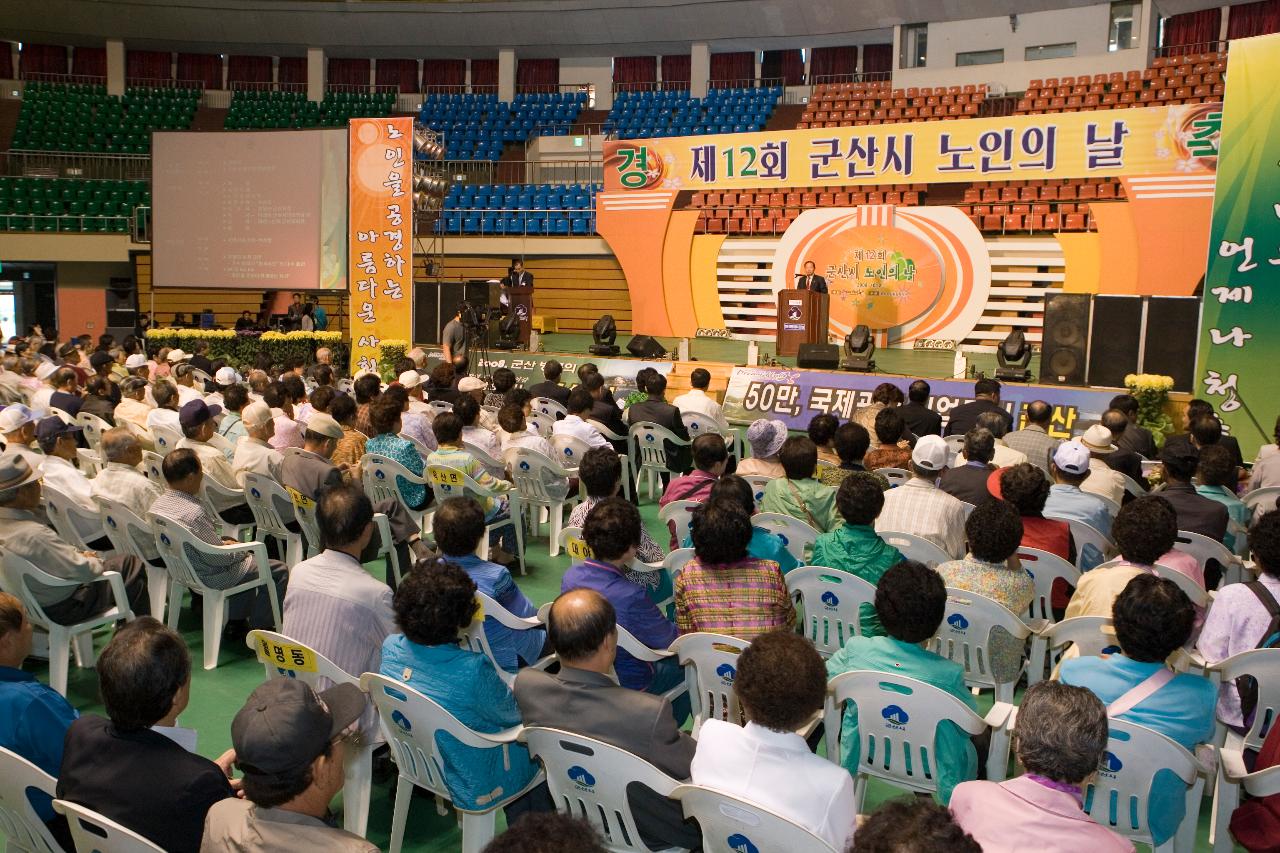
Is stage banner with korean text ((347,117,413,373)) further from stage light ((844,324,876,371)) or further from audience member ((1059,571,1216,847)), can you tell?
audience member ((1059,571,1216,847))

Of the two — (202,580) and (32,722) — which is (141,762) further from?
(202,580)

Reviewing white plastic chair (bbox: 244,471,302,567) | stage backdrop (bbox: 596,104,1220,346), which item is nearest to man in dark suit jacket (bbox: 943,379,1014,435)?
white plastic chair (bbox: 244,471,302,567)

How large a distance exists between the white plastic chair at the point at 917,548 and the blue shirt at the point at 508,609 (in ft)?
5.49

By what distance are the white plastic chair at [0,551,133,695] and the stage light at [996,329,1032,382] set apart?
28.3 feet

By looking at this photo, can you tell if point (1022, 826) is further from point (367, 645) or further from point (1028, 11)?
point (1028, 11)

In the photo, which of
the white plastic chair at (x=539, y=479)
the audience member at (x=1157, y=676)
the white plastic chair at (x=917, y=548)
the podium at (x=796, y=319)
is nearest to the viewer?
the audience member at (x=1157, y=676)

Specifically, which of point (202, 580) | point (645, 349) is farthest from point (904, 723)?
point (645, 349)

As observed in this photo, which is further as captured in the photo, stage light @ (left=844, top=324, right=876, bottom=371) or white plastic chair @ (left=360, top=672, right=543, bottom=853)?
stage light @ (left=844, top=324, right=876, bottom=371)

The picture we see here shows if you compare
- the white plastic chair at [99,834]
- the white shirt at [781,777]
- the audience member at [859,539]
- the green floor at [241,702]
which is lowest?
the green floor at [241,702]

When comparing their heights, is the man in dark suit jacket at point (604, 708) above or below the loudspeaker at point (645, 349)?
below

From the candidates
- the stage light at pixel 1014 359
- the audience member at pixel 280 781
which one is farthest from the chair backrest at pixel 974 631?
the stage light at pixel 1014 359

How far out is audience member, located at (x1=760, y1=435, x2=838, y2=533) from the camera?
498 cm

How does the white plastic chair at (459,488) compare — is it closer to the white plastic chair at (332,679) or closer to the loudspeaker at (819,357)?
the white plastic chair at (332,679)

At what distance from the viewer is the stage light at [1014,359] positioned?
10.4 metres
